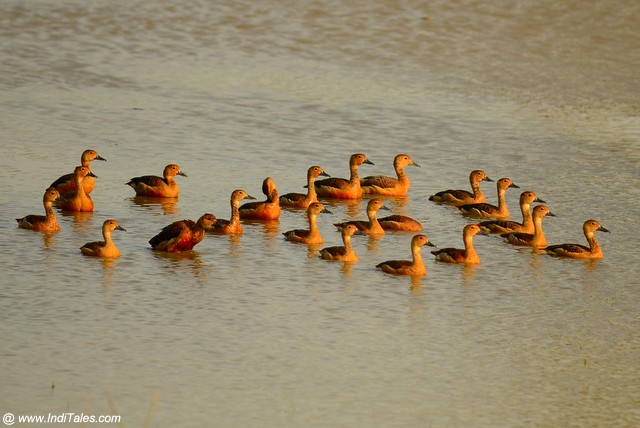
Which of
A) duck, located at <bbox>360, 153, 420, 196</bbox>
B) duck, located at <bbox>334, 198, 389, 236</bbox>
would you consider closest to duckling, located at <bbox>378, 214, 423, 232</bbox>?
duck, located at <bbox>334, 198, 389, 236</bbox>

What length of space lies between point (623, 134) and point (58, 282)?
12.0 m

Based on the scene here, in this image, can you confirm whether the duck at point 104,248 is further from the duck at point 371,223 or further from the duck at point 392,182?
the duck at point 392,182

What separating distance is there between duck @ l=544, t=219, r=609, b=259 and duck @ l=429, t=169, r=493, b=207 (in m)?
2.60

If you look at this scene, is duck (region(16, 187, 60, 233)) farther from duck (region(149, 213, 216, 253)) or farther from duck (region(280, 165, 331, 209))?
duck (region(280, 165, 331, 209))

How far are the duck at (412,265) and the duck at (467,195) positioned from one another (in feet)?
11.5

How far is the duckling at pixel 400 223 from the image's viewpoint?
18.6 meters

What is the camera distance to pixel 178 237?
1670cm

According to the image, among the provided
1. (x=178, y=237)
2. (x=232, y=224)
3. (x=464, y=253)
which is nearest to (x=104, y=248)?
(x=178, y=237)

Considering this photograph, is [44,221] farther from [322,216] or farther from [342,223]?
[322,216]

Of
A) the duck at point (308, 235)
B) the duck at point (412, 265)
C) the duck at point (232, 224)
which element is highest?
the duck at point (232, 224)

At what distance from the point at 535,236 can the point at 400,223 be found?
5.53 ft

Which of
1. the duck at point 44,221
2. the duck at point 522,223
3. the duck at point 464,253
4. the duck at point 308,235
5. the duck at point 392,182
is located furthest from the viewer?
the duck at point 392,182

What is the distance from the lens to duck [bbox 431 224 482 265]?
1681cm

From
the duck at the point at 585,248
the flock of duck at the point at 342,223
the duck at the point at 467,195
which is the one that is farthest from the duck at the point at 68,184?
the duck at the point at 585,248
